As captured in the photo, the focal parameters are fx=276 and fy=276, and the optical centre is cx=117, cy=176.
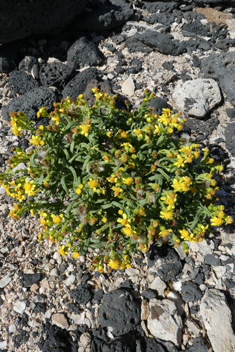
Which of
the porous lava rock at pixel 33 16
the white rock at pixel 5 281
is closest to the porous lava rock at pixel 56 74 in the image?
the porous lava rock at pixel 33 16

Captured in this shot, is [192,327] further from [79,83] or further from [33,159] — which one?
[79,83]

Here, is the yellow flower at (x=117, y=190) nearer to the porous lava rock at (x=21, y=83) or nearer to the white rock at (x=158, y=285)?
the white rock at (x=158, y=285)

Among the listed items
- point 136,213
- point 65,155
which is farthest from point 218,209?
point 65,155

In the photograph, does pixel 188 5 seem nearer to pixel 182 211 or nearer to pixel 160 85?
pixel 160 85

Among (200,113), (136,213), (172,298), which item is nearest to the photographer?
(136,213)

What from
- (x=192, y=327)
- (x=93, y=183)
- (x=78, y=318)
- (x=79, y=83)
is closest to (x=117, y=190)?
(x=93, y=183)
